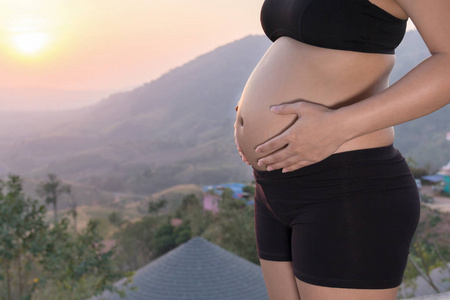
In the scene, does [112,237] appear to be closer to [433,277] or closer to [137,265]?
[137,265]

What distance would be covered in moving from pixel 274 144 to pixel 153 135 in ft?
132

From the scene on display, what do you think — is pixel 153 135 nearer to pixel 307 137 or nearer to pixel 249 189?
pixel 249 189

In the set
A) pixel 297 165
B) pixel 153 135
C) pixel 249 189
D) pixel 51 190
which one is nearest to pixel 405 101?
pixel 297 165

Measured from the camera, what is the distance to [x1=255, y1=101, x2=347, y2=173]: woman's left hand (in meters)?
0.80

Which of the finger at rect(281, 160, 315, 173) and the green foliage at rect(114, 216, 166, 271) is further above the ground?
the finger at rect(281, 160, 315, 173)

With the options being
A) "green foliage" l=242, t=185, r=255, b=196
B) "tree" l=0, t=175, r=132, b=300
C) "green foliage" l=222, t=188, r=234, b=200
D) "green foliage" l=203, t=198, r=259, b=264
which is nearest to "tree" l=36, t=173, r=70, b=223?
"green foliage" l=203, t=198, r=259, b=264

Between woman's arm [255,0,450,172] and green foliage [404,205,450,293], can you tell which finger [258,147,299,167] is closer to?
woman's arm [255,0,450,172]

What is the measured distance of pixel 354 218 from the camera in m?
0.82

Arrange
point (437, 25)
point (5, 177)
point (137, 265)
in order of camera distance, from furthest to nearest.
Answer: point (137, 265) → point (5, 177) → point (437, 25)

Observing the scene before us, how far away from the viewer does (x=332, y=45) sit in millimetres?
866

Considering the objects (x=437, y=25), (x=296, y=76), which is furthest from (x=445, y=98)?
(x=296, y=76)

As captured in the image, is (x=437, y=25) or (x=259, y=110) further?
(x=259, y=110)

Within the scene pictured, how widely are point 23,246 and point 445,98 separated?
4.83 metres

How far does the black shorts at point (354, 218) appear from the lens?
0.82 metres
